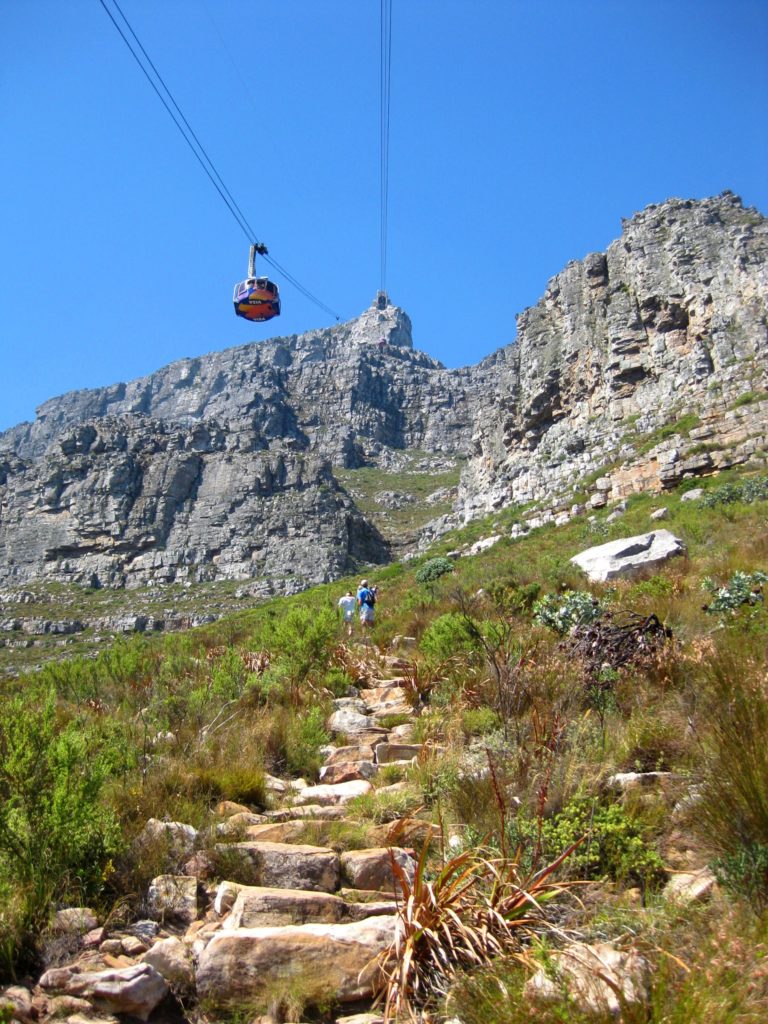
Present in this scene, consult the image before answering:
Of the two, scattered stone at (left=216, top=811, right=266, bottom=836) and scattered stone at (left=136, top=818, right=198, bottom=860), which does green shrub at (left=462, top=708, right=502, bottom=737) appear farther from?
scattered stone at (left=136, top=818, right=198, bottom=860)

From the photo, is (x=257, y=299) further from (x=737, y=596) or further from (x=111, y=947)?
(x=111, y=947)

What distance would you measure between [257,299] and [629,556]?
1008 cm

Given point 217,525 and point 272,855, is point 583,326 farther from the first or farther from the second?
point 217,525

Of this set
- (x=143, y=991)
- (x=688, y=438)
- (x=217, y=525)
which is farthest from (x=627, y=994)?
(x=217, y=525)

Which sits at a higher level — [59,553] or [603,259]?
[603,259]

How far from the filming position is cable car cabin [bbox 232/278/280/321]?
50.0 feet

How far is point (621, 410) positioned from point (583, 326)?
10793 millimetres

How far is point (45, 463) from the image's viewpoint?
9906cm

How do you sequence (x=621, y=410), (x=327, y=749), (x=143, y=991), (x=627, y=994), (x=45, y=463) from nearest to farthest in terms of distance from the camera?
(x=627, y=994) → (x=143, y=991) → (x=327, y=749) → (x=621, y=410) → (x=45, y=463)

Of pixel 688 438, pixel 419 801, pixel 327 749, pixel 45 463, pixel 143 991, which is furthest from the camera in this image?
pixel 45 463

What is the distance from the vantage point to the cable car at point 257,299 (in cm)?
1523

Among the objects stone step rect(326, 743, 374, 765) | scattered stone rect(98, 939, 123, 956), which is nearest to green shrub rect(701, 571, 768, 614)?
stone step rect(326, 743, 374, 765)

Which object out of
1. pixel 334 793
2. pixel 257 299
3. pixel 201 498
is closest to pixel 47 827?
pixel 334 793

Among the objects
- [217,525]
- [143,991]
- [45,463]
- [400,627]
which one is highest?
[45,463]
